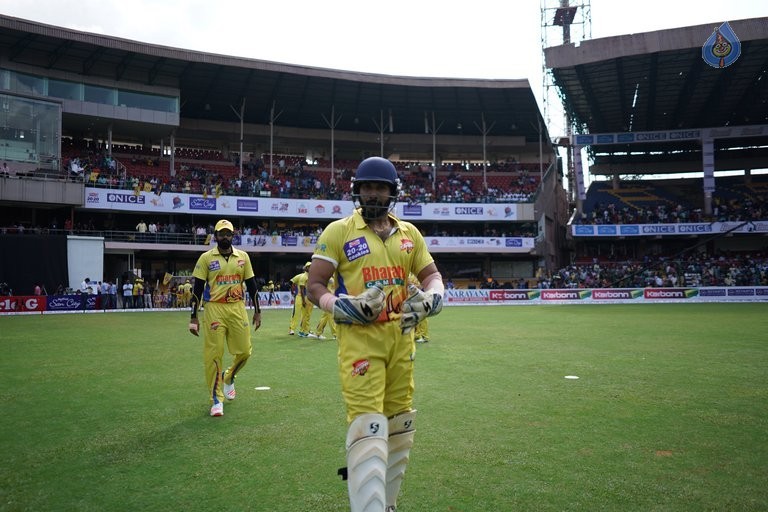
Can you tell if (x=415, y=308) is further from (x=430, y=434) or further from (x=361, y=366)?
(x=430, y=434)

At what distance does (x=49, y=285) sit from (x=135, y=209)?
8384 millimetres

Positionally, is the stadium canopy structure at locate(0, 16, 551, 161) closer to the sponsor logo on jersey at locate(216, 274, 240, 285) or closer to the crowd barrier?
the crowd barrier

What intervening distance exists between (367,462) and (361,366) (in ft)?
2.10

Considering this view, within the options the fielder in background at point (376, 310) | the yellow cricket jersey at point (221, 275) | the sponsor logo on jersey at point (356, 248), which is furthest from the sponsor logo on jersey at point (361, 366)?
the yellow cricket jersey at point (221, 275)

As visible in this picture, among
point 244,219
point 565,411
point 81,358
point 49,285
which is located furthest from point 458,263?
point 565,411

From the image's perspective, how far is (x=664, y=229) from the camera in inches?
1863

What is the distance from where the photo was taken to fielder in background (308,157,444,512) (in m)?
3.85

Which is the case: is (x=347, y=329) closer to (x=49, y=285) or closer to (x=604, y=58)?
(x=49, y=285)

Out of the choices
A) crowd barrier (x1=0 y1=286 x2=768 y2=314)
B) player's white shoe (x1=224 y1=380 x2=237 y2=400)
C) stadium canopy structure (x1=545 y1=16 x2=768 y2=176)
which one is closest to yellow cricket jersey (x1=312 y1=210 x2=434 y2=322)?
player's white shoe (x1=224 y1=380 x2=237 y2=400)

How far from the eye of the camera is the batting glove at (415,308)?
3.95m

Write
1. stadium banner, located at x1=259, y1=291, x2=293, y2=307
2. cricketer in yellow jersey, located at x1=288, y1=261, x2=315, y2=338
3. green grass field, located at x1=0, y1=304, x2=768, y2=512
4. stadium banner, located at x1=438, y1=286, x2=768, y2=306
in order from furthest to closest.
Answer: stadium banner, located at x1=438, y1=286, x2=768, y2=306 → stadium banner, located at x1=259, y1=291, x2=293, y2=307 → cricketer in yellow jersey, located at x1=288, y1=261, x2=315, y2=338 → green grass field, located at x1=0, y1=304, x2=768, y2=512

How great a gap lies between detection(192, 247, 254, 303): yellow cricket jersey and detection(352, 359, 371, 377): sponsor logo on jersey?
4.47m

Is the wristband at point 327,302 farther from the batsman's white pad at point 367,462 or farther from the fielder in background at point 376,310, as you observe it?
the batsman's white pad at point 367,462

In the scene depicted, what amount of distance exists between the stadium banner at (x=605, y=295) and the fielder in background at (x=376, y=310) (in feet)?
114
